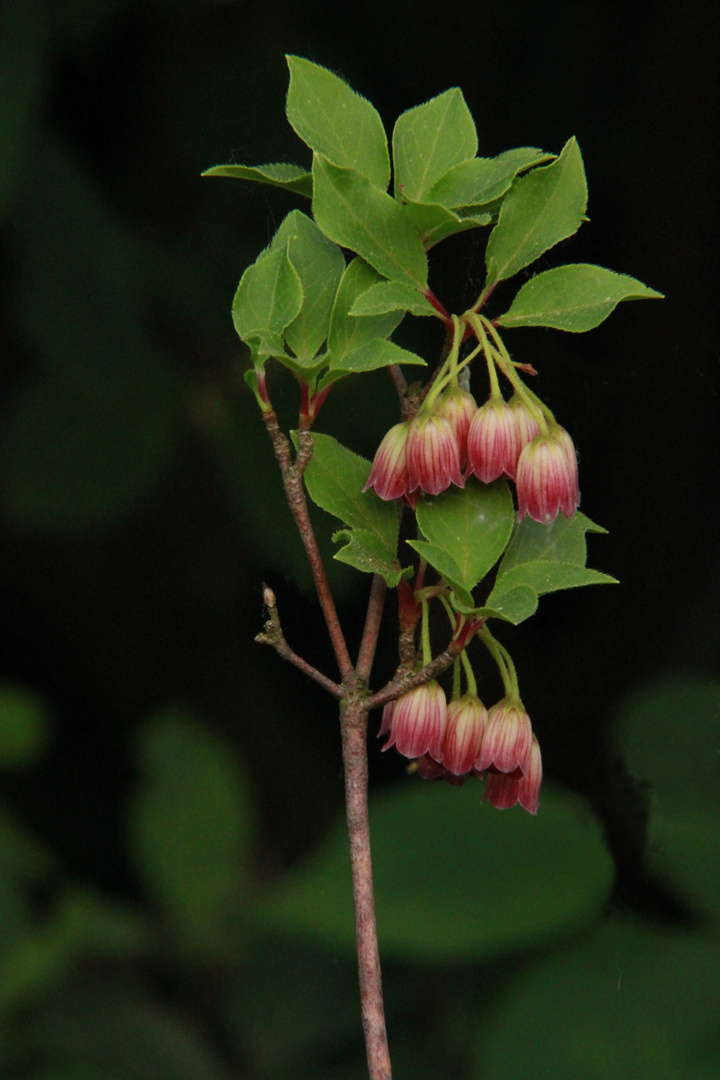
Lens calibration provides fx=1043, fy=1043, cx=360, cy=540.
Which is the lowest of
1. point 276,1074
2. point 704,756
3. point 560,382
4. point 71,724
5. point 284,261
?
point 276,1074

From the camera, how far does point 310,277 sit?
50 centimetres

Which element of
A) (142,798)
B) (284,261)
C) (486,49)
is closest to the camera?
(284,261)

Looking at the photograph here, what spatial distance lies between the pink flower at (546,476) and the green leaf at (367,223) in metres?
0.09

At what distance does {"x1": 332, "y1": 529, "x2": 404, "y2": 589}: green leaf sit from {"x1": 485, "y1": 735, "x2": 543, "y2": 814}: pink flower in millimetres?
Answer: 107

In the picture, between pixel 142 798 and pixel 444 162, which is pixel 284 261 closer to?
pixel 444 162

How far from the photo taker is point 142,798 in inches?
31.6

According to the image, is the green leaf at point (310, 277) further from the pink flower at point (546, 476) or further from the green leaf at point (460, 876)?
the green leaf at point (460, 876)

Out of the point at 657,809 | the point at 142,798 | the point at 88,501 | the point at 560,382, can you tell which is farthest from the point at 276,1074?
the point at 560,382

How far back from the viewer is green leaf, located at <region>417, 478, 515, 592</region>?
46 cm

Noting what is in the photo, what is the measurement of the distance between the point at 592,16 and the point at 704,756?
53cm

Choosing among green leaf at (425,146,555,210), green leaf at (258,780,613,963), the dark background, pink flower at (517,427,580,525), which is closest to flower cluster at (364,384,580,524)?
pink flower at (517,427,580,525)

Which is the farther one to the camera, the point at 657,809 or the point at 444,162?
the point at 657,809

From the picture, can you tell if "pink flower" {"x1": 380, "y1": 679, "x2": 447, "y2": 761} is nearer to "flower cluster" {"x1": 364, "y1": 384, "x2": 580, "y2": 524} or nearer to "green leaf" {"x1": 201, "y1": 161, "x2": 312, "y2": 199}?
"flower cluster" {"x1": 364, "y1": 384, "x2": 580, "y2": 524}

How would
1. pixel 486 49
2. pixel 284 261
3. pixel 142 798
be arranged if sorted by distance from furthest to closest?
pixel 142 798
pixel 486 49
pixel 284 261
